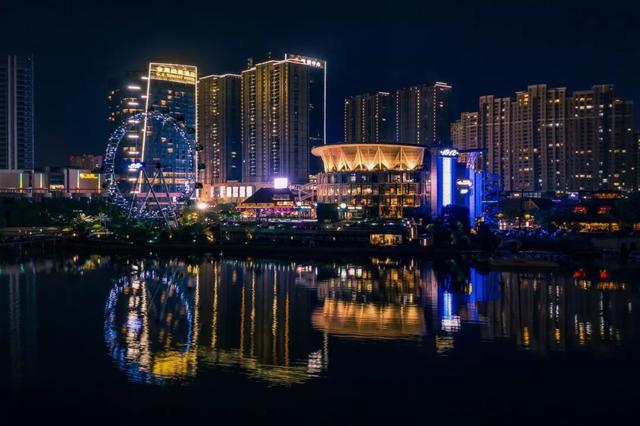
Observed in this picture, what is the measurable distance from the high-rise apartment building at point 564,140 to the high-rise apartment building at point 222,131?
31143 mm

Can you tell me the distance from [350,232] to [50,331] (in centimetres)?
2606

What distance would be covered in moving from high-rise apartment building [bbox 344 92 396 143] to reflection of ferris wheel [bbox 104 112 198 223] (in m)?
32.6

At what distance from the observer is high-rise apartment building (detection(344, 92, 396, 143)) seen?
85812mm

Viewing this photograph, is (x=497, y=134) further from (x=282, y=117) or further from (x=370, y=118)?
(x=282, y=117)

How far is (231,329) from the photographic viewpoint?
16.2 metres

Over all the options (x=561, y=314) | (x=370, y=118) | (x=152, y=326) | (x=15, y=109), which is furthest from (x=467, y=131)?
(x=152, y=326)

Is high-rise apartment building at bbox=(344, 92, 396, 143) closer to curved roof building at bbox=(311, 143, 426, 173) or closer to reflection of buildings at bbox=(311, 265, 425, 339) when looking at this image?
curved roof building at bbox=(311, 143, 426, 173)

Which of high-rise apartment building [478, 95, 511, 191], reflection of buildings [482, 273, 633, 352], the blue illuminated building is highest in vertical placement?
high-rise apartment building [478, 95, 511, 191]

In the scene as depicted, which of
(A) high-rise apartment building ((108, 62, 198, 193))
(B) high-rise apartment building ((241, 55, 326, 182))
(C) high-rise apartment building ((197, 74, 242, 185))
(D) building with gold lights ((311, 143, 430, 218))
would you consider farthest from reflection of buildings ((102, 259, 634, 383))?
(C) high-rise apartment building ((197, 74, 242, 185))

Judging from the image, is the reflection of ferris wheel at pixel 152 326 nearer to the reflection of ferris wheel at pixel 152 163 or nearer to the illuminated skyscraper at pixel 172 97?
the reflection of ferris wheel at pixel 152 163

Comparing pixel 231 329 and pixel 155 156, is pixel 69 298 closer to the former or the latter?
pixel 231 329

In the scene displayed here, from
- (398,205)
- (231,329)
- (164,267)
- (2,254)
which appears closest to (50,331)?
(231,329)

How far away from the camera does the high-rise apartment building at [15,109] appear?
7331 cm

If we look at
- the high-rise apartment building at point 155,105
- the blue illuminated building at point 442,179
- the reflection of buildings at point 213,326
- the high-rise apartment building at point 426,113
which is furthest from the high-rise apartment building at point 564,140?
the reflection of buildings at point 213,326
